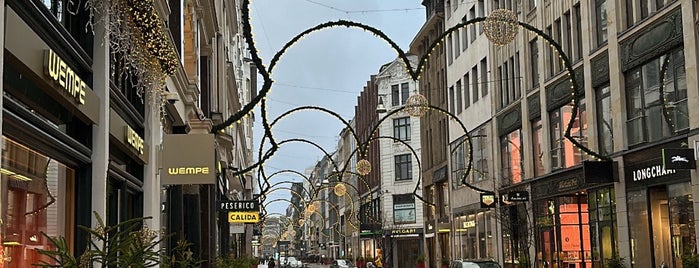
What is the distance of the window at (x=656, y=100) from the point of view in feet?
88.3

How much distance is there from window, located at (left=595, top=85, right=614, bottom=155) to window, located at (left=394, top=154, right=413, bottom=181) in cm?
5709

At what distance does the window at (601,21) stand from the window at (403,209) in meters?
56.0

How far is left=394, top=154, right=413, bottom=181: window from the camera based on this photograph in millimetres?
90625

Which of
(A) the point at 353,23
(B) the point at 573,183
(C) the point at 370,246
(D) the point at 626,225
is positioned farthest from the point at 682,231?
(C) the point at 370,246

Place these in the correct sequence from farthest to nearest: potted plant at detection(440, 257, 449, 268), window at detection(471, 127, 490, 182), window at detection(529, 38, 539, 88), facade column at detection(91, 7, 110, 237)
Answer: potted plant at detection(440, 257, 449, 268) → window at detection(471, 127, 490, 182) → window at detection(529, 38, 539, 88) → facade column at detection(91, 7, 110, 237)

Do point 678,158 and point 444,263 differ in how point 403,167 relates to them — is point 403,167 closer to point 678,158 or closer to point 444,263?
point 444,263

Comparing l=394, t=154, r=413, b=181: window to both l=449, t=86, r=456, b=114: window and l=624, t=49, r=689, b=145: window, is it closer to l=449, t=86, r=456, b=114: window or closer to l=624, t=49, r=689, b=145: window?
l=449, t=86, r=456, b=114: window

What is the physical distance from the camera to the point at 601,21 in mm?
32719

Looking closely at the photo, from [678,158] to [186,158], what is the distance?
13.2 meters

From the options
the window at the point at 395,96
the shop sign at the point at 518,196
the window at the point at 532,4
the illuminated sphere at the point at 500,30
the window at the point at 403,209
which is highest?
the window at the point at 395,96

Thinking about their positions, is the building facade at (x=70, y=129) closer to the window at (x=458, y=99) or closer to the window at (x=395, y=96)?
the window at (x=458, y=99)

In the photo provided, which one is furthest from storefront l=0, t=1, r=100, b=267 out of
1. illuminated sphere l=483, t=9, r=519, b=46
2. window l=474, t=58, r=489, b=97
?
window l=474, t=58, r=489, b=97

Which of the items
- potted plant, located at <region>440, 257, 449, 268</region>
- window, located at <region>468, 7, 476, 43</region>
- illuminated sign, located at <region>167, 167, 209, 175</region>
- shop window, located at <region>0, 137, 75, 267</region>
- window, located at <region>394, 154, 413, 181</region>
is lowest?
potted plant, located at <region>440, 257, 449, 268</region>

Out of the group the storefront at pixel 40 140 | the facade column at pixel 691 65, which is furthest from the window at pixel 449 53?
the storefront at pixel 40 140
